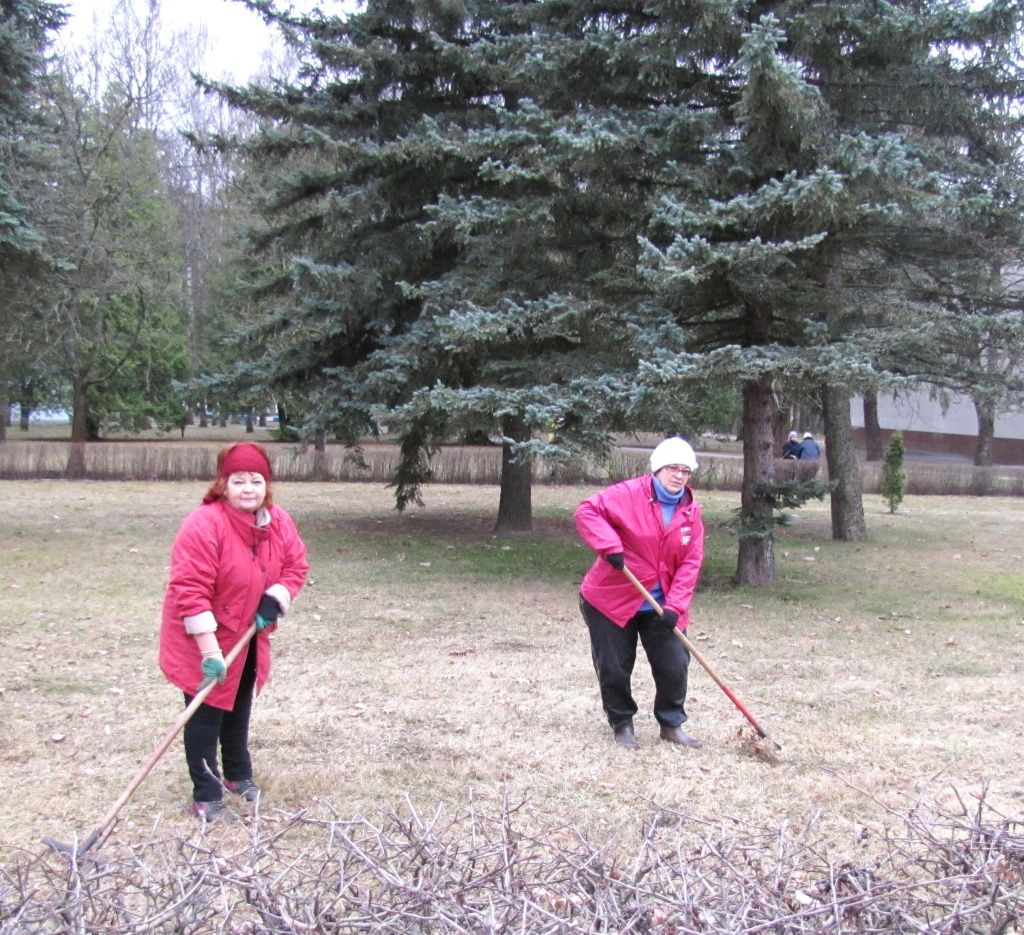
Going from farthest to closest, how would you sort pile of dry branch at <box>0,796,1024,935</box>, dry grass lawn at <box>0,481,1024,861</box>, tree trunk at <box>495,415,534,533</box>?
1. tree trunk at <box>495,415,534,533</box>
2. dry grass lawn at <box>0,481,1024,861</box>
3. pile of dry branch at <box>0,796,1024,935</box>

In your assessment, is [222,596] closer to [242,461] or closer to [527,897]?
[242,461]

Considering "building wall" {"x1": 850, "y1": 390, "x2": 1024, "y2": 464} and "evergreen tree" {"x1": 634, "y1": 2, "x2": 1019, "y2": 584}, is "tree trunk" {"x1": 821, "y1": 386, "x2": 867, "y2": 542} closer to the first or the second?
"evergreen tree" {"x1": 634, "y1": 2, "x2": 1019, "y2": 584}

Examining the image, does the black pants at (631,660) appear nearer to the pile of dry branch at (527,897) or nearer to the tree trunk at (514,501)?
the pile of dry branch at (527,897)

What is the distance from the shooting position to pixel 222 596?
4066 millimetres

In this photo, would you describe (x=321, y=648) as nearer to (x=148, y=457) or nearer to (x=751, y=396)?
(x=751, y=396)

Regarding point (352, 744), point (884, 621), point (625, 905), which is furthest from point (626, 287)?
point (625, 905)

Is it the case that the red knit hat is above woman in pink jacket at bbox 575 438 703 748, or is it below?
above

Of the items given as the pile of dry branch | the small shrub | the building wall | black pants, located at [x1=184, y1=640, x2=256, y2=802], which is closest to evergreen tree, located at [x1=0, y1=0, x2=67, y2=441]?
black pants, located at [x1=184, y1=640, x2=256, y2=802]

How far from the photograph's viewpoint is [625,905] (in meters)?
2.21

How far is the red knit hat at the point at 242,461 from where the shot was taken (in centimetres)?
407

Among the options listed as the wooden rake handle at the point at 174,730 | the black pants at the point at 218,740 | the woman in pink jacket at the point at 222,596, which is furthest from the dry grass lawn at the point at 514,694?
the woman in pink jacket at the point at 222,596

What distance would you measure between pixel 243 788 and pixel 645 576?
2207mm

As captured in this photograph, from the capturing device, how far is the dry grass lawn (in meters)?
4.52

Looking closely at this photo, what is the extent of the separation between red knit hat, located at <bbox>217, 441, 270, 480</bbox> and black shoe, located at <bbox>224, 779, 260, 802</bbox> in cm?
139
